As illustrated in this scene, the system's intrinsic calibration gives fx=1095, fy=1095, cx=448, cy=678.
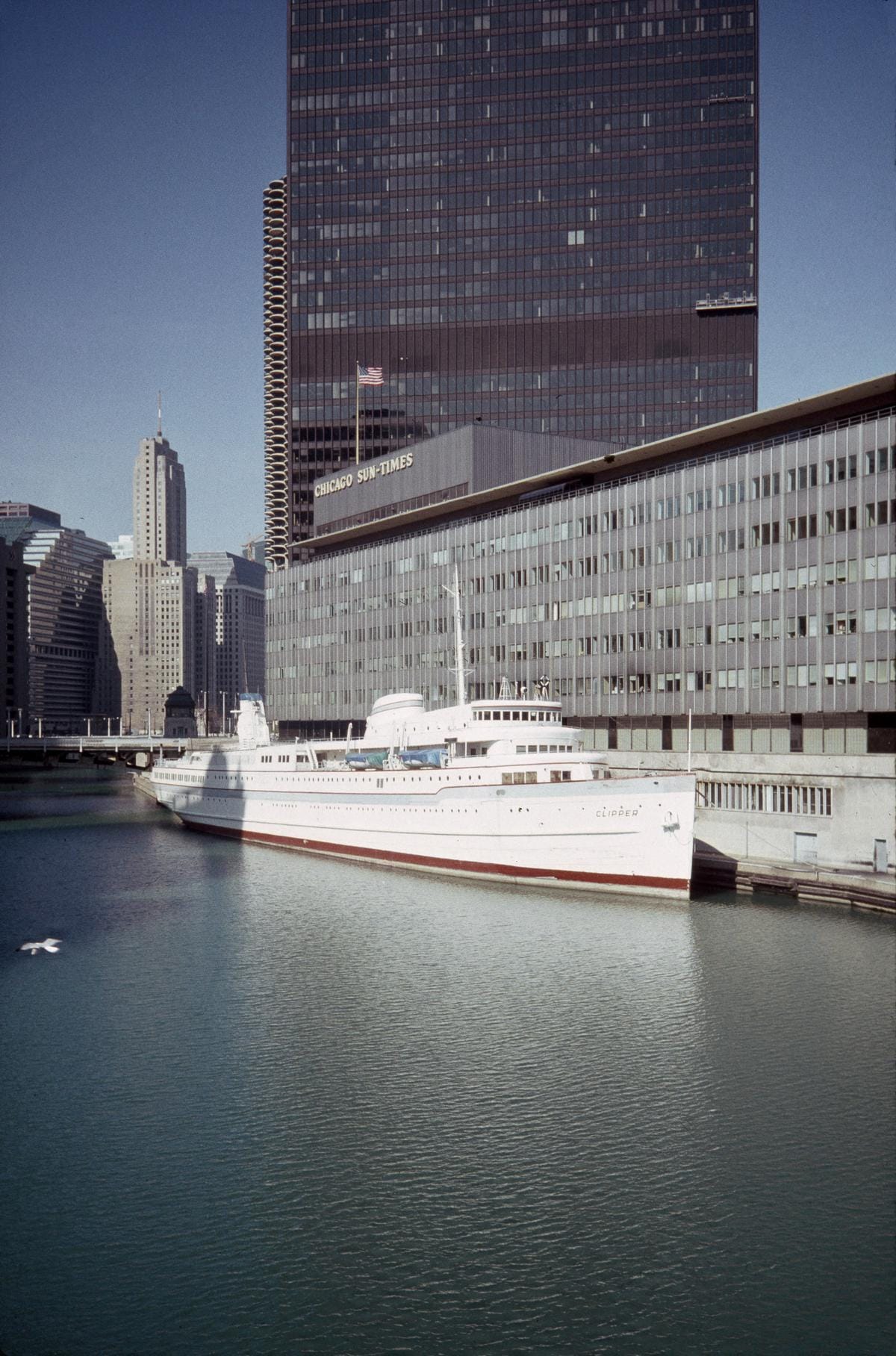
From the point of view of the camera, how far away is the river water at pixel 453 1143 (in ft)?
73.6

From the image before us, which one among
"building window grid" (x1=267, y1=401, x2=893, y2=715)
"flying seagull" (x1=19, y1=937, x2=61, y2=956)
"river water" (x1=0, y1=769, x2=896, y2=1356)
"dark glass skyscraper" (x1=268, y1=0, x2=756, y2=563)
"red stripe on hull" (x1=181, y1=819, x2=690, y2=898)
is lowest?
"river water" (x1=0, y1=769, x2=896, y2=1356)

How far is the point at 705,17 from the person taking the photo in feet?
601

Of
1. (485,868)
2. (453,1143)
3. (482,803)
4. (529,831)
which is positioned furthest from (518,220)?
(453,1143)

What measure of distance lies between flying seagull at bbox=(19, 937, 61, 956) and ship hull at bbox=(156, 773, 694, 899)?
1049 inches

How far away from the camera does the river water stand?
2244cm

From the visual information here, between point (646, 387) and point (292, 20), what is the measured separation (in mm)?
95796

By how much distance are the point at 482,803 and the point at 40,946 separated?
27.9m

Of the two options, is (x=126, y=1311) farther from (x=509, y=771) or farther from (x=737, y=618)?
(x=737, y=618)

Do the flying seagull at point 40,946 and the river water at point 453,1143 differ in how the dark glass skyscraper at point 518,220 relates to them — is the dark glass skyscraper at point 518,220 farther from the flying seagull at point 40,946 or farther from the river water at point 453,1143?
the river water at point 453,1143

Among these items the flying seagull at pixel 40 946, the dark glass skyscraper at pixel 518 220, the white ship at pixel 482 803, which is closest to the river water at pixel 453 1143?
the flying seagull at pixel 40 946

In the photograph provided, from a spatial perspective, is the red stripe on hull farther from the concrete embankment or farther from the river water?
the river water

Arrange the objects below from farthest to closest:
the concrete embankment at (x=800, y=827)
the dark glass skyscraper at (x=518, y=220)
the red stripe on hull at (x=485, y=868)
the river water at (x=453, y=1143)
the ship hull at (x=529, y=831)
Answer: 1. the dark glass skyscraper at (x=518, y=220)
2. the red stripe on hull at (x=485, y=868)
3. the ship hull at (x=529, y=831)
4. the concrete embankment at (x=800, y=827)
5. the river water at (x=453, y=1143)

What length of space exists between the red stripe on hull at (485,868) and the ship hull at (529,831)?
6 centimetres

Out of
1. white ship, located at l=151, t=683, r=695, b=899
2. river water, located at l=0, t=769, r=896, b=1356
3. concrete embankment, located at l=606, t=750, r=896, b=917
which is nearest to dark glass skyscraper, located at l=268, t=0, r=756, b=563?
white ship, located at l=151, t=683, r=695, b=899
